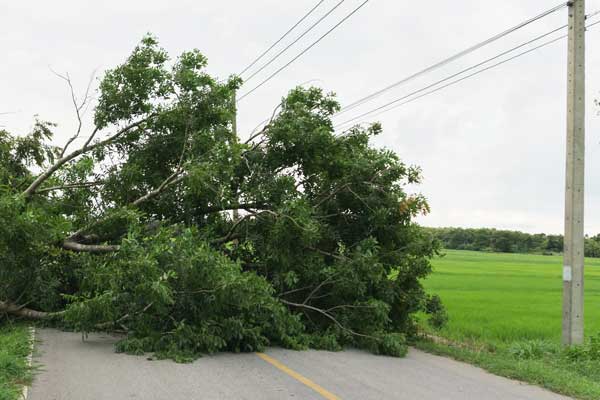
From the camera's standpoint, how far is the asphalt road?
23.5 feet

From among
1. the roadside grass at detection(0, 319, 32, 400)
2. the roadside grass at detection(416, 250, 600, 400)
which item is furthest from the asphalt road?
the roadside grass at detection(416, 250, 600, 400)

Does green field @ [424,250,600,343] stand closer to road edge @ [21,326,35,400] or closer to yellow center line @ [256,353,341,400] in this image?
yellow center line @ [256,353,341,400]

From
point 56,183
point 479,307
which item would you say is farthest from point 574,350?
point 56,183

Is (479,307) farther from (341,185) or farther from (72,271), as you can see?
(72,271)

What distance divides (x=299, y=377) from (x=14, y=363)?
11.9 feet

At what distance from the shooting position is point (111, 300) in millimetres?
9758

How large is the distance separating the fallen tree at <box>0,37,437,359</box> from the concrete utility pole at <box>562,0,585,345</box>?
2.44 meters

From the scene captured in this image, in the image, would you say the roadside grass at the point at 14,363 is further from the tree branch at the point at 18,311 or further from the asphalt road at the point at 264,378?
the tree branch at the point at 18,311

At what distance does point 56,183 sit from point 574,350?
35.1 feet

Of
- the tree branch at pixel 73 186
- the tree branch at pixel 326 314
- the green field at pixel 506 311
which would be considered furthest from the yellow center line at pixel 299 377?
the tree branch at pixel 73 186

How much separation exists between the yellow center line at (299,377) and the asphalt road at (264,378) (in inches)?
0.4

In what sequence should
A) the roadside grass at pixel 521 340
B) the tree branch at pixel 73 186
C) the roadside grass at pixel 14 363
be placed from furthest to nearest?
the tree branch at pixel 73 186
the roadside grass at pixel 521 340
the roadside grass at pixel 14 363

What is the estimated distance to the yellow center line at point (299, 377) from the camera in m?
7.15

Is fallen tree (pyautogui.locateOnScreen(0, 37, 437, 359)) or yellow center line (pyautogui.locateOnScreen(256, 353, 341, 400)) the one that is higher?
fallen tree (pyautogui.locateOnScreen(0, 37, 437, 359))
